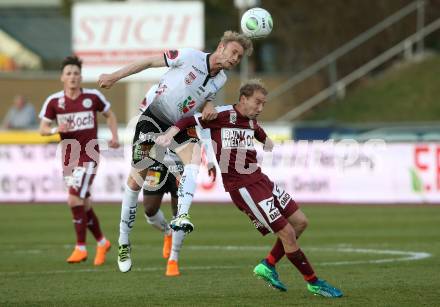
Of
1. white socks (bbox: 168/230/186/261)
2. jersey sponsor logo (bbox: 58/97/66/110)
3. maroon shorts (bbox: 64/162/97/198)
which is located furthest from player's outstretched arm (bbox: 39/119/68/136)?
white socks (bbox: 168/230/186/261)

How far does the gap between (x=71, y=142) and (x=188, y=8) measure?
18.1 meters

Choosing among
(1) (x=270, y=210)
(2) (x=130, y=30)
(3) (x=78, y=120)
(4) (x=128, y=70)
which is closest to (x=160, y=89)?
(4) (x=128, y=70)

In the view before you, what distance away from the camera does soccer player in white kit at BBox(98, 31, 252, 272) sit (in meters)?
11.0

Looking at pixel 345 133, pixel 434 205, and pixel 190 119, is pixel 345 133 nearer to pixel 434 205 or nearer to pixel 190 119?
pixel 434 205

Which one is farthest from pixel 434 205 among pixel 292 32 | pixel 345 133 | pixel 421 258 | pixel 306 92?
pixel 292 32

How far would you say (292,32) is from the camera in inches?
1491

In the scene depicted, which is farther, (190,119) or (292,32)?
(292,32)

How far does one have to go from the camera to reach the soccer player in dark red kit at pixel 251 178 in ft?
33.6

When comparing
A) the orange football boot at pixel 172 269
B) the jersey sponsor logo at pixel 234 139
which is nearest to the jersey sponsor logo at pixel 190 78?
the jersey sponsor logo at pixel 234 139

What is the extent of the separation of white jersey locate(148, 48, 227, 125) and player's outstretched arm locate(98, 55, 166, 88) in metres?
0.20

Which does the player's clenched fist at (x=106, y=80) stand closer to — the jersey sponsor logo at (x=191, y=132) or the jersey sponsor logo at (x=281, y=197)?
the jersey sponsor logo at (x=191, y=132)

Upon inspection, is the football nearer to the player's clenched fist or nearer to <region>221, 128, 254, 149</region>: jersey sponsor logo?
<region>221, 128, 254, 149</region>: jersey sponsor logo

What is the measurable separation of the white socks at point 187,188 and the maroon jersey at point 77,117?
Answer: 2.92 m

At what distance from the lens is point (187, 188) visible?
36.7 ft
